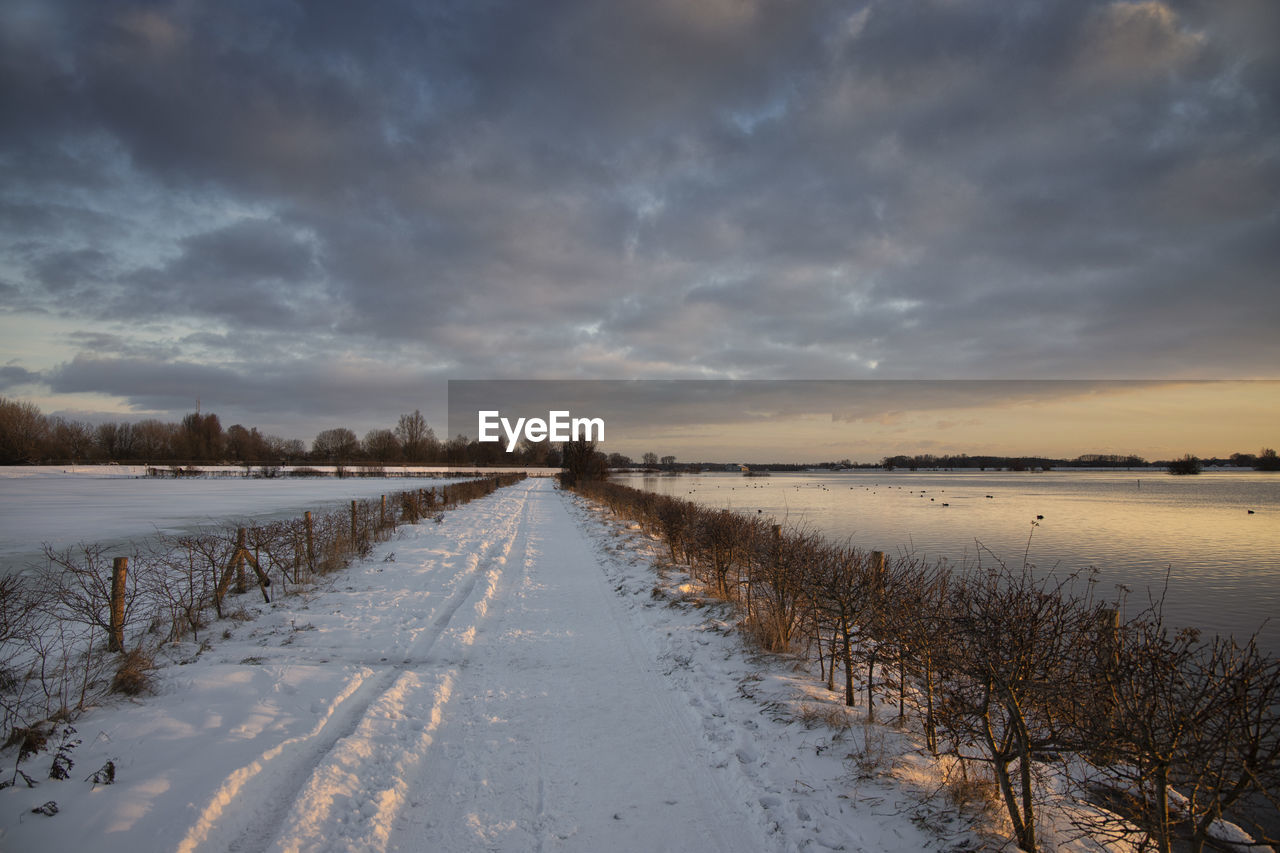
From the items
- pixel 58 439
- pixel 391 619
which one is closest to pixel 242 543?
pixel 391 619

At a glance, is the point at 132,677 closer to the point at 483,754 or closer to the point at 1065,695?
the point at 483,754

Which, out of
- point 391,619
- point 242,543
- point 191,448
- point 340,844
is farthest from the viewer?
point 191,448

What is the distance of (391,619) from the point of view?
9.11 metres

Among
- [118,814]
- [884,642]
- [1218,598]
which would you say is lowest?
[1218,598]

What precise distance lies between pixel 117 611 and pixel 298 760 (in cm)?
423

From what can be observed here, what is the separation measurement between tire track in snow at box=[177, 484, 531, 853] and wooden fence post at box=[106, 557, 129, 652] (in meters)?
2.94

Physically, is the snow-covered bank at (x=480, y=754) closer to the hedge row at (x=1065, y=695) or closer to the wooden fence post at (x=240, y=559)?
the hedge row at (x=1065, y=695)

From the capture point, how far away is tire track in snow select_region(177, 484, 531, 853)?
384cm

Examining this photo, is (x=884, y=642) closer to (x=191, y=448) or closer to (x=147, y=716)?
(x=147, y=716)

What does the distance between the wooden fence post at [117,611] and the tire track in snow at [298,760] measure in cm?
294

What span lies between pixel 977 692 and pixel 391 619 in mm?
8183

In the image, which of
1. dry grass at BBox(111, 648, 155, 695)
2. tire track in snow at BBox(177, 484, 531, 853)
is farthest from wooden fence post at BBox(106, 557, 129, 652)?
tire track in snow at BBox(177, 484, 531, 853)

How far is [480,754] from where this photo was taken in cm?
489

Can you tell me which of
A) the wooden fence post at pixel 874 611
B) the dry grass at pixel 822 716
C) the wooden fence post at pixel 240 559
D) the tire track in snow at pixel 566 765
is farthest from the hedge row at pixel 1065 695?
the wooden fence post at pixel 240 559
